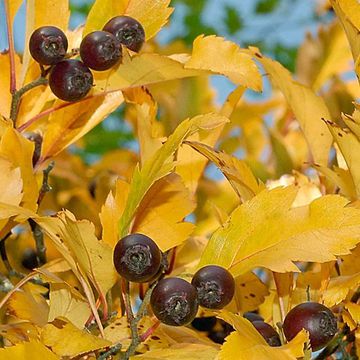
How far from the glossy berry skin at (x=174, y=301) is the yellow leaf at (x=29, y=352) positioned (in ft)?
0.30

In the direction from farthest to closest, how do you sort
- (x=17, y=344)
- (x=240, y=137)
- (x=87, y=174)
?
1. (x=240, y=137)
2. (x=87, y=174)
3. (x=17, y=344)

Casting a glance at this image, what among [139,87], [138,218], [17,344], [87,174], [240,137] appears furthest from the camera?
[240,137]

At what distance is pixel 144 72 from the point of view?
901mm

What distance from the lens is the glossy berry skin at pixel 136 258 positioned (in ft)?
2.43

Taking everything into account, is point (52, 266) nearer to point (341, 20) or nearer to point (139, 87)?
point (139, 87)

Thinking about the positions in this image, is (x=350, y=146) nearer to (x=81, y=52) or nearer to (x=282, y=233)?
(x=282, y=233)

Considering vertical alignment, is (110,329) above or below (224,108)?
below

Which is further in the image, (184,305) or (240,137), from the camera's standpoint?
(240,137)

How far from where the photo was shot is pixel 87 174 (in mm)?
1639

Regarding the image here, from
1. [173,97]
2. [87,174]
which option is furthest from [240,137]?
[87,174]

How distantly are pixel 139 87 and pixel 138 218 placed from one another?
0.17 metres

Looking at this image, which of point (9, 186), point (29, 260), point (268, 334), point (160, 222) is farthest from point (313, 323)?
point (29, 260)

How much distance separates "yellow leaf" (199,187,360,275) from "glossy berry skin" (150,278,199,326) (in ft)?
0.20

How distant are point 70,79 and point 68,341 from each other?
Result: 0.26 m
